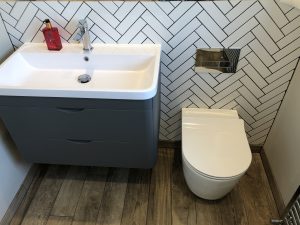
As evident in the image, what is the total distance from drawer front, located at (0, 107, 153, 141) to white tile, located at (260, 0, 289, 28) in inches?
30.7

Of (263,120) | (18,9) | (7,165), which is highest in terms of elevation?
(18,9)

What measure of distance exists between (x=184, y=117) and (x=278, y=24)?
71cm

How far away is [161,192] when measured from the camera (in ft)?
5.47

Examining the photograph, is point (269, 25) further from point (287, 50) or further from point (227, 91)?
point (227, 91)

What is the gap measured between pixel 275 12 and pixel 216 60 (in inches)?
14.6

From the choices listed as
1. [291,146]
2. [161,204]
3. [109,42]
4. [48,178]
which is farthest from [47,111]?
[291,146]

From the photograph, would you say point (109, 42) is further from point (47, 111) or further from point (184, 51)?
point (47, 111)

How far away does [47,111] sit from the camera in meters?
1.24

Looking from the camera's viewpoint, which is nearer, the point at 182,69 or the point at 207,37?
the point at 207,37

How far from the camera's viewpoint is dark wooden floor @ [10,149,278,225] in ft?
5.02

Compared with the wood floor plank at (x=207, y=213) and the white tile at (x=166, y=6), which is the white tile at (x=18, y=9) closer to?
the white tile at (x=166, y=6)

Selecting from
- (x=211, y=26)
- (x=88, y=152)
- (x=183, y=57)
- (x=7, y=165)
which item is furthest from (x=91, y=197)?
(x=211, y=26)

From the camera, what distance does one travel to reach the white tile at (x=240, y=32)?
1346 millimetres

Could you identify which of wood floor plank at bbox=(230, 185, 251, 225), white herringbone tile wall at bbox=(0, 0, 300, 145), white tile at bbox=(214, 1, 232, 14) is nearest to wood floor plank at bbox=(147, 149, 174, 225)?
wood floor plank at bbox=(230, 185, 251, 225)
